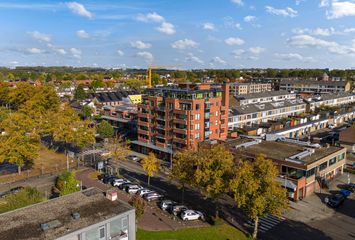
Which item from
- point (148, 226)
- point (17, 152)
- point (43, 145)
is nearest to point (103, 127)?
point (43, 145)

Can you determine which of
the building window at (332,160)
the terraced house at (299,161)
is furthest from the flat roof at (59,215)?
the building window at (332,160)

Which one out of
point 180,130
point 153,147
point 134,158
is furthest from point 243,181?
point 134,158

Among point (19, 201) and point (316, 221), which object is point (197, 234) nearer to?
point (316, 221)

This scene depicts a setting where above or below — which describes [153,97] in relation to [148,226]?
above

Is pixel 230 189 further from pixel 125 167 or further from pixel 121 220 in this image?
pixel 125 167

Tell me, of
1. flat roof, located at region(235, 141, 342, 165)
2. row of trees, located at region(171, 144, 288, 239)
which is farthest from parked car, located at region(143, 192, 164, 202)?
flat roof, located at region(235, 141, 342, 165)

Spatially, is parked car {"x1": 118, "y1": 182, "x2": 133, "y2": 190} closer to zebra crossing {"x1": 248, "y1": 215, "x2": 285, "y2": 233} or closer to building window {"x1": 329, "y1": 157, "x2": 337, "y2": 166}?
zebra crossing {"x1": 248, "y1": 215, "x2": 285, "y2": 233}

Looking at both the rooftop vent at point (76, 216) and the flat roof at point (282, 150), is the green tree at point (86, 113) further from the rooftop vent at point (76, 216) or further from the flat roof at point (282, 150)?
the rooftop vent at point (76, 216)
